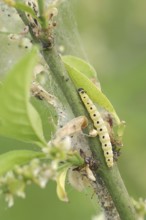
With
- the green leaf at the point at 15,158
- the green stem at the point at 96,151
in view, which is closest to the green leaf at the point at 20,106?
the green leaf at the point at 15,158

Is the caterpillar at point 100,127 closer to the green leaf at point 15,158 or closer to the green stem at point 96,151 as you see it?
the green stem at point 96,151

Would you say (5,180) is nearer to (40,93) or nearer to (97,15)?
(40,93)

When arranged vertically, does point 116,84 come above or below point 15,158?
above

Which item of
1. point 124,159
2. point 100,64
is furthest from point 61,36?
point 100,64

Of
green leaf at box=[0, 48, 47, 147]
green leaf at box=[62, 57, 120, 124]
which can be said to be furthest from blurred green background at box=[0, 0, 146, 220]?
green leaf at box=[0, 48, 47, 147]

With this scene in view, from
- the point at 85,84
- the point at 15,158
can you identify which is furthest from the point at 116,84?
the point at 15,158

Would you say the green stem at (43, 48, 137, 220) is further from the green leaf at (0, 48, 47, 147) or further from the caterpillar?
the green leaf at (0, 48, 47, 147)

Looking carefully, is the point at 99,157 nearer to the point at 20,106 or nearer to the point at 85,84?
the point at 85,84
